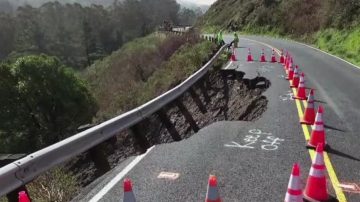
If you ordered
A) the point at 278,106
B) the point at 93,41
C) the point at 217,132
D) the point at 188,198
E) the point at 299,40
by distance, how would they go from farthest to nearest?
the point at 93,41 < the point at 299,40 < the point at 278,106 < the point at 217,132 < the point at 188,198

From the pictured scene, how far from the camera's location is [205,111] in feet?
48.9

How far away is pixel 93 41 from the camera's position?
111562 millimetres

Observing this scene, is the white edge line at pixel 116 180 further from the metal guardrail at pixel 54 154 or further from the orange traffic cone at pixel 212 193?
the orange traffic cone at pixel 212 193

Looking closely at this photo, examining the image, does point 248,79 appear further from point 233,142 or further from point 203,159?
point 203,159

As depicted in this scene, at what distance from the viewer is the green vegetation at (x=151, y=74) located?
22859 mm

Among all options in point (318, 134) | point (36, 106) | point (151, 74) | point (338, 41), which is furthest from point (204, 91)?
point (36, 106)

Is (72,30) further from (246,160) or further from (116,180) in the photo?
(116,180)

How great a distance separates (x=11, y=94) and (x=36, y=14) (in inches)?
3882

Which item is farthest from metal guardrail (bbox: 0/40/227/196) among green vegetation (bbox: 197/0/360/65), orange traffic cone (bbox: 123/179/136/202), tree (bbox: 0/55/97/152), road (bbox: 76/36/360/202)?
tree (bbox: 0/55/97/152)

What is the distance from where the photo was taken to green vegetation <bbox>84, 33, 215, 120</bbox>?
22.9 m

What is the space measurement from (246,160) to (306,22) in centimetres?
3475

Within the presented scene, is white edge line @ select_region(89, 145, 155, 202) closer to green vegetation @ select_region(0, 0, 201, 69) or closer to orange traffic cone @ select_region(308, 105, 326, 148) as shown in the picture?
orange traffic cone @ select_region(308, 105, 326, 148)

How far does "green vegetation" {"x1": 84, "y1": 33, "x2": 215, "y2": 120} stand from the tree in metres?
2.59

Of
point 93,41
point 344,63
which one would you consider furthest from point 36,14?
point 344,63
